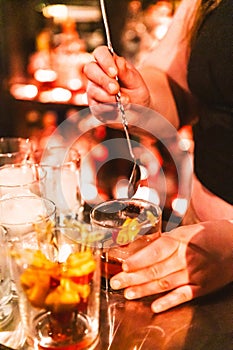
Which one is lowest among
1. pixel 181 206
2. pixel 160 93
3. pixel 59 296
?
pixel 181 206

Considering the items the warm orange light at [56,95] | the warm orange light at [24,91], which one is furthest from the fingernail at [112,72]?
the warm orange light at [24,91]

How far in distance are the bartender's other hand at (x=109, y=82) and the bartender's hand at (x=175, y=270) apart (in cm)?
34

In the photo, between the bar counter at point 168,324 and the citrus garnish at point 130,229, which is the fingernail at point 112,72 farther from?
the bar counter at point 168,324

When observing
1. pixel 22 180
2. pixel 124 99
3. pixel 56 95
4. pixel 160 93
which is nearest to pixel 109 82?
pixel 124 99

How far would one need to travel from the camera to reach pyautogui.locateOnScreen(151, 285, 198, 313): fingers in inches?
30.6

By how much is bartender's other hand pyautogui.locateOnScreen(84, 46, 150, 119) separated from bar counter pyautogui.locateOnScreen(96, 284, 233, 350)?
423mm

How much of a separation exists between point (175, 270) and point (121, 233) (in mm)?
104

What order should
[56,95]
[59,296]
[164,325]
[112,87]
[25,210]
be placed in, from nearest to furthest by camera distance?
[59,296], [164,325], [25,210], [112,87], [56,95]

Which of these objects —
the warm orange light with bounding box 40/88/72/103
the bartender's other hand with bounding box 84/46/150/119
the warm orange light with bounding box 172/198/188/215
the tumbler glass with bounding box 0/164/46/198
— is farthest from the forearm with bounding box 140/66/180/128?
the warm orange light with bounding box 40/88/72/103

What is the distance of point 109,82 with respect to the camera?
101 cm

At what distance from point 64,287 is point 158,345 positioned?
0.54 ft

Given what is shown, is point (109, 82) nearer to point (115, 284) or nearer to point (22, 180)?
point (22, 180)

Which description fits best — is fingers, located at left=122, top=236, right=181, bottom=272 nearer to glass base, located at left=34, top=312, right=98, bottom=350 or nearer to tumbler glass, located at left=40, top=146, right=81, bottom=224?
glass base, located at left=34, top=312, right=98, bottom=350

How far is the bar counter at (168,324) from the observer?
708 millimetres
